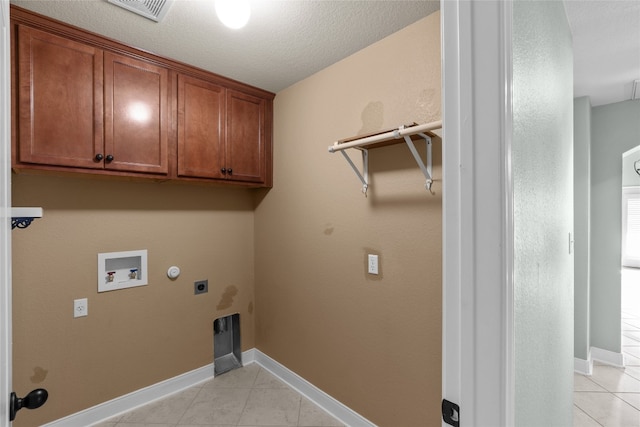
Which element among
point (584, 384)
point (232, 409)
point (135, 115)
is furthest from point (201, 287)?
point (584, 384)

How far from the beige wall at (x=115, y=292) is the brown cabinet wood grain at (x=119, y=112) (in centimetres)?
35

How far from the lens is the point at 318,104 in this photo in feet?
7.41

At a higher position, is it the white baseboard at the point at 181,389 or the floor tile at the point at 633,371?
the white baseboard at the point at 181,389

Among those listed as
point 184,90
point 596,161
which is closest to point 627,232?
point 596,161

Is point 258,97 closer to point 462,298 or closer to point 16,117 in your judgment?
point 16,117

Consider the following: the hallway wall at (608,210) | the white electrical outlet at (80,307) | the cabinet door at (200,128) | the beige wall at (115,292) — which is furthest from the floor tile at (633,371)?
the white electrical outlet at (80,307)

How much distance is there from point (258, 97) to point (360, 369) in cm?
222

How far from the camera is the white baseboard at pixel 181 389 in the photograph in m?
1.99

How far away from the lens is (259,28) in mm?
1702

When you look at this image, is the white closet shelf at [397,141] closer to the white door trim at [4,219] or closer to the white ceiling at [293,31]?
the white ceiling at [293,31]

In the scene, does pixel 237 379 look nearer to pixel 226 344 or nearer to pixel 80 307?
Result: pixel 226 344

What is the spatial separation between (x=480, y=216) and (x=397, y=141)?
1.13m

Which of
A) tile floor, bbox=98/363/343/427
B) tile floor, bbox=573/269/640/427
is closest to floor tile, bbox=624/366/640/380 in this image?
tile floor, bbox=573/269/640/427

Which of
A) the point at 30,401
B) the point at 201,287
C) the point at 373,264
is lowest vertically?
the point at 201,287
